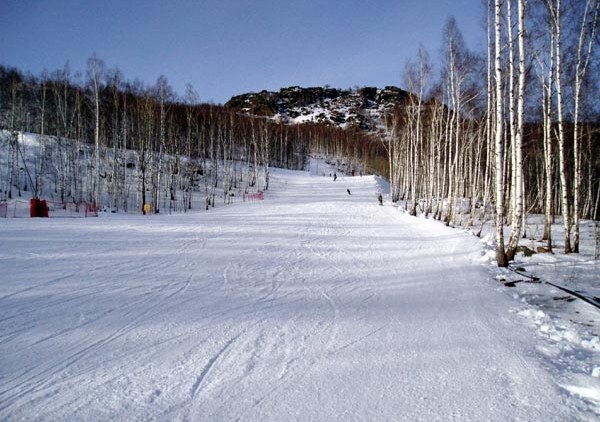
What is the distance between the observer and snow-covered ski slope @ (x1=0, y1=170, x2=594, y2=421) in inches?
107

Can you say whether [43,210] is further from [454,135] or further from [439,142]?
[454,135]

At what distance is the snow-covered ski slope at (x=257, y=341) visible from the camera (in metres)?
2.71

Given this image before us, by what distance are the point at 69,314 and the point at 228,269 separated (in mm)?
3177

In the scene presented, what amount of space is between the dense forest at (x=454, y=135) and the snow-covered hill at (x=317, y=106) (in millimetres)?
97243

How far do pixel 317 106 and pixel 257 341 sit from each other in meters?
186

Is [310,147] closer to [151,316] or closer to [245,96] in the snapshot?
[151,316]

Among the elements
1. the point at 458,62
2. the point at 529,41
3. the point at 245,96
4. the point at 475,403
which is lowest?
the point at 475,403

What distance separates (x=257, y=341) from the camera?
3.84 m

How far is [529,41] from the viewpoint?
36.4 ft

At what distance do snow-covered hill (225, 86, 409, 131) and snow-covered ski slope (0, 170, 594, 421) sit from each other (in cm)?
13608

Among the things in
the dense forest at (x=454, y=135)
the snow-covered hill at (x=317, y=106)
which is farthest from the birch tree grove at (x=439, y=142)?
the snow-covered hill at (x=317, y=106)

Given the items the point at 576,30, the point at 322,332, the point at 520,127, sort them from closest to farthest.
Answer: the point at 322,332 → the point at 520,127 → the point at 576,30

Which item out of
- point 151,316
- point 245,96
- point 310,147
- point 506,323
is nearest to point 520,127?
point 506,323

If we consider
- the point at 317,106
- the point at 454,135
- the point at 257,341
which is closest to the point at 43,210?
the point at 257,341
